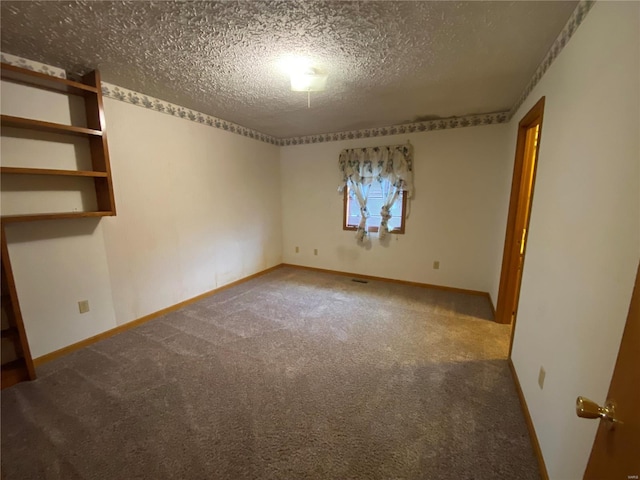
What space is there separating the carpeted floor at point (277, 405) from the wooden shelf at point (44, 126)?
1.79 meters

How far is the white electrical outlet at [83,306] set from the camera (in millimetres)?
2258

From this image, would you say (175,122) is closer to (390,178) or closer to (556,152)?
(390,178)

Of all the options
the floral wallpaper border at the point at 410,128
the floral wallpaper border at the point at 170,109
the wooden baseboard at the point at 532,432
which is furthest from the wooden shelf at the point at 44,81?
the wooden baseboard at the point at 532,432

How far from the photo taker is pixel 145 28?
1.51 metres

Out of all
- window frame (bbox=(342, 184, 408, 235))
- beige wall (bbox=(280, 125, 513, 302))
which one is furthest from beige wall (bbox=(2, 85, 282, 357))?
window frame (bbox=(342, 184, 408, 235))

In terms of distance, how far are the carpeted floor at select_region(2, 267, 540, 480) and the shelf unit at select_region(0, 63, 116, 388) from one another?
0.21 metres

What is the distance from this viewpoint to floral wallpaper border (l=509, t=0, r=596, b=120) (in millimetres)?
1233

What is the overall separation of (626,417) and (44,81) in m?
3.29

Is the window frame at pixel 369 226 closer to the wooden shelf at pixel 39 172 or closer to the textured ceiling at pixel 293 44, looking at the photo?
the textured ceiling at pixel 293 44

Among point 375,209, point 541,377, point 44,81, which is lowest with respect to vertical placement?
point 541,377

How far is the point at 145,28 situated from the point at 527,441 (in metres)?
3.15

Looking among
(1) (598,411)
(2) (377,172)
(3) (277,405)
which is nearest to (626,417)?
(1) (598,411)

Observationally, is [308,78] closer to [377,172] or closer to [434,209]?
[377,172]

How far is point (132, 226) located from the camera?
2.56 m
